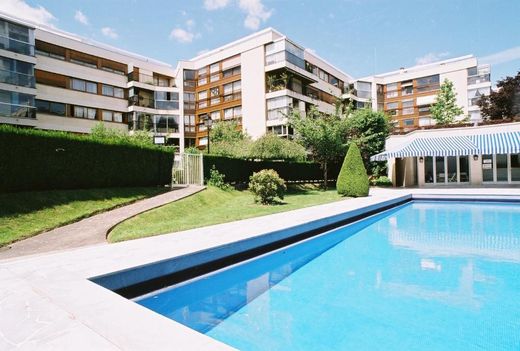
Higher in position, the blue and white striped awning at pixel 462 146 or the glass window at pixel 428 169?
the blue and white striped awning at pixel 462 146

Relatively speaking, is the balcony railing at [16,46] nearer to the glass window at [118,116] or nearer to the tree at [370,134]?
the glass window at [118,116]

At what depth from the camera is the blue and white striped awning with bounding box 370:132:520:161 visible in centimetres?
2477

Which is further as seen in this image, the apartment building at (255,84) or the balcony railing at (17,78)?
the apartment building at (255,84)

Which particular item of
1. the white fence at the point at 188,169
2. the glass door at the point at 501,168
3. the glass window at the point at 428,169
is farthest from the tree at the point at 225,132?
the glass door at the point at 501,168

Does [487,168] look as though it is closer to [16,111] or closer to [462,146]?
[462,146]

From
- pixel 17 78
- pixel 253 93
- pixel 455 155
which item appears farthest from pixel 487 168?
pixel 17 78

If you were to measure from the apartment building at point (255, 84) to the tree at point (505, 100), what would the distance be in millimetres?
21952

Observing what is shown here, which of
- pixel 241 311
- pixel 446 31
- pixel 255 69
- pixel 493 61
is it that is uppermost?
pixel 493 61

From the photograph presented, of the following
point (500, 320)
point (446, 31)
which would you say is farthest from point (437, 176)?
point (500, 320)

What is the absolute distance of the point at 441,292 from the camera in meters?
6.30

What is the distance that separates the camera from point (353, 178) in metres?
22.6

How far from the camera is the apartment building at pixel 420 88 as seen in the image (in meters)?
63.4

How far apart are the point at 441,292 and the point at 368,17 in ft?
70.2

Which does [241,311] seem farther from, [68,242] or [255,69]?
[255,69]
